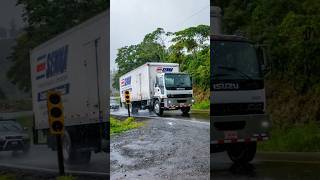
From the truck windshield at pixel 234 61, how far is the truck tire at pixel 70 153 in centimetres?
129

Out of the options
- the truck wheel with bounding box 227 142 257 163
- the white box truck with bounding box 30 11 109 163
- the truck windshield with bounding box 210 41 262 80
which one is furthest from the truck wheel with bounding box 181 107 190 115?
the truck wheel with bounding box 227 142 257 163

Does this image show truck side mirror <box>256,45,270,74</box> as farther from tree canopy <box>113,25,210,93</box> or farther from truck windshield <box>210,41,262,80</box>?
tree canopy <box>113,25,210,93</box>

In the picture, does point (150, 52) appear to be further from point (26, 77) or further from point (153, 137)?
point (26, 77)

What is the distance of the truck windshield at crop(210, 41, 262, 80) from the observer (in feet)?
12.9

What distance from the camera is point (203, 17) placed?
353 centimetres

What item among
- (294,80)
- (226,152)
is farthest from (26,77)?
(294,80)

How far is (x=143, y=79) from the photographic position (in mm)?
3408

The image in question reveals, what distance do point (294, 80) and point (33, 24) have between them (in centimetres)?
293

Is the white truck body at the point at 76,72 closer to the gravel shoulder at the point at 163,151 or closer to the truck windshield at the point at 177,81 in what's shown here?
the gravel shoulder at the point at 163,151

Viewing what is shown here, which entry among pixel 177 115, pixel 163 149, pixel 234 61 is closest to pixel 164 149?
pixel 163 149

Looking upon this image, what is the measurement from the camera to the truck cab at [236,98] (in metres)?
3.96

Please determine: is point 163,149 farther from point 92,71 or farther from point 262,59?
point 262,59

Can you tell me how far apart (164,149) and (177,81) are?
20.2 inches

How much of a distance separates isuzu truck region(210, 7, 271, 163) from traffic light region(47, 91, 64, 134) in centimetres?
121
